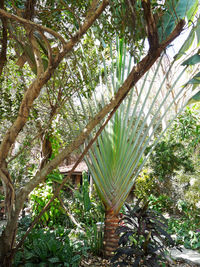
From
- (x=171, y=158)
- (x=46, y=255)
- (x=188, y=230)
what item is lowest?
(x=188, y=230)

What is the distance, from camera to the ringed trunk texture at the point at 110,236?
9.95ft

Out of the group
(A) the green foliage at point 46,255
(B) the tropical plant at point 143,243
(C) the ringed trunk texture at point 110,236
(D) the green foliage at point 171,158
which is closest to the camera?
(B) the tropical plant at point 143,243

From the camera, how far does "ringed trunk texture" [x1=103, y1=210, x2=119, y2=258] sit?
119 inches

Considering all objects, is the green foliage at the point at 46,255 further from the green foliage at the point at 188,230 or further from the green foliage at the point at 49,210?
the green foliage at the point at 188,230

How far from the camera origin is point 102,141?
3.32 meters

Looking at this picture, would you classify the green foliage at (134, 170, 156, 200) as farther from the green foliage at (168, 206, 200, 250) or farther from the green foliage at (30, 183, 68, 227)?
the green foliage at (30, 183, 68, 227)

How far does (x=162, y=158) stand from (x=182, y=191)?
1.56 metres

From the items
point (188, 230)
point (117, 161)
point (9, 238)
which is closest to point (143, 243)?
point (117, 161)

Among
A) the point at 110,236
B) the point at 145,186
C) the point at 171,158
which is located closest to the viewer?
the point at 110,236

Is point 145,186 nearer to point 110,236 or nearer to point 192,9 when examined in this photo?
point 110,236

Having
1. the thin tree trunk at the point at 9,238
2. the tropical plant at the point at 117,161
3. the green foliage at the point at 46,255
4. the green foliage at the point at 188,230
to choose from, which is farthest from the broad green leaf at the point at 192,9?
the green foliage at the point at 188,230

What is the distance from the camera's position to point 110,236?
3.04m

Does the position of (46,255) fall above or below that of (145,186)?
below

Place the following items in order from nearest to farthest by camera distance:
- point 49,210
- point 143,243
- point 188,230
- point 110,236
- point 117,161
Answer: point 143,243
point 110,236
point 117,161
point 49,210
point 188,230
